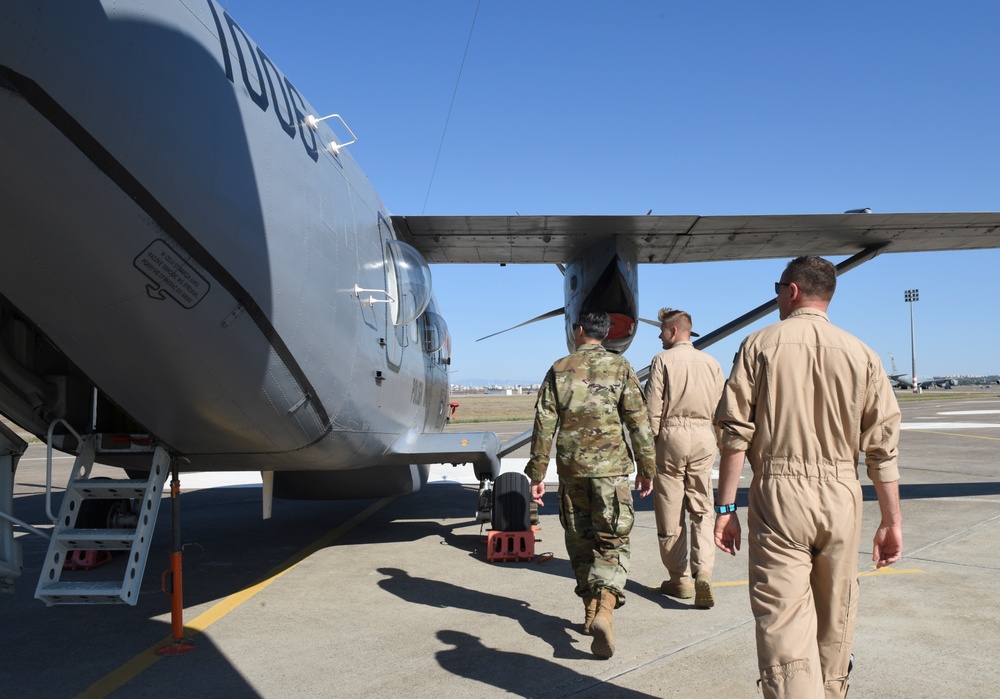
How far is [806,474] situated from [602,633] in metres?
1.84

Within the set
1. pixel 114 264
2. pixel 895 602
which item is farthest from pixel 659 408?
pixel 114 264

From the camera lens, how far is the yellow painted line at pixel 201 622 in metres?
4.09

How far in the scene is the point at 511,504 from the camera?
25.2 ft

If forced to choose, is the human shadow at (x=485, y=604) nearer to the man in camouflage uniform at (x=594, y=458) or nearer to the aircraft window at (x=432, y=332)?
the man in camouflage uniform at (x=594, y=458)

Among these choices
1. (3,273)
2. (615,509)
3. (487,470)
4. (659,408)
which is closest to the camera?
(3,273)

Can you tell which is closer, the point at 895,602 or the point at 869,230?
the point at 895,602

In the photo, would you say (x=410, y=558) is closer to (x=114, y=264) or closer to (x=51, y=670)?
(x=51, y=670)

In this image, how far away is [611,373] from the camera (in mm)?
4938

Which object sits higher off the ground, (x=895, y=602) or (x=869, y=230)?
(x=869, y=230)

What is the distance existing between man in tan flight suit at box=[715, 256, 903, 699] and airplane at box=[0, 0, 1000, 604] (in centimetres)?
267

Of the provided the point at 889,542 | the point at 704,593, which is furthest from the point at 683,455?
the point at 889,542

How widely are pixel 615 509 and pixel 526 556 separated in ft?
9.23

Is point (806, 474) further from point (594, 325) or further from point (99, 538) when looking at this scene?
point (99, 538)

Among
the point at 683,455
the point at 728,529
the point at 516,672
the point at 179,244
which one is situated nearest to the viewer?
the point at 728,529
